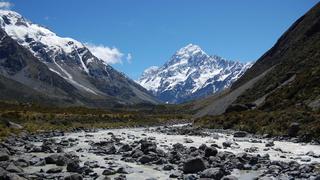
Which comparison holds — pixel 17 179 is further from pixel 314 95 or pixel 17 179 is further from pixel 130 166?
pixel 314 95

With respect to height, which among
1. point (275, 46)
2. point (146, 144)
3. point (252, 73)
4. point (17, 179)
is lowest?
point (17, 179)

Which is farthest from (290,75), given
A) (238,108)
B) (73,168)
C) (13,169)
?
(13,169)

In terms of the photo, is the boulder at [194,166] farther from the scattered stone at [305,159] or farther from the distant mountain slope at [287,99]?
A: the distant mountain slope at [287,99]

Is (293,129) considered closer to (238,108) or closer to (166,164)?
(166,164)

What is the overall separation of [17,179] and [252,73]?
150660 millimetres

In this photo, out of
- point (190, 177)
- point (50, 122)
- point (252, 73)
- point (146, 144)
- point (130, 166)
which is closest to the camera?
point (190, 177)

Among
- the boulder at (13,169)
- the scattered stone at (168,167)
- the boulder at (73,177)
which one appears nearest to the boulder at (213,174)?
the scattered stone at (168,167)

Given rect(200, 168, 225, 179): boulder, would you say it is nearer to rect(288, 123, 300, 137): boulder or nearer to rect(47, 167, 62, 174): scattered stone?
rect(47, 167, 62, 174): scattered stone

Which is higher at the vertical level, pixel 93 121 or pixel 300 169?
pixel 93 121

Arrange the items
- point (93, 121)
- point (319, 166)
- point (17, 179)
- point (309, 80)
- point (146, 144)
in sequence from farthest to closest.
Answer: point (93, 121) < point (309, 80) < point (146, 144) < point (319, 166) < point (17, 179)

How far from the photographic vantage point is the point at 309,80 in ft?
245

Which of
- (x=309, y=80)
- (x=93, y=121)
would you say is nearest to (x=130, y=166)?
(x=309, y=80)

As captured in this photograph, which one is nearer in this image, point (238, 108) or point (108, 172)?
point (108, 172)

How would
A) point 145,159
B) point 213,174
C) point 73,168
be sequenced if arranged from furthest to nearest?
point 145,159 < point 73,168 < point 213,174
